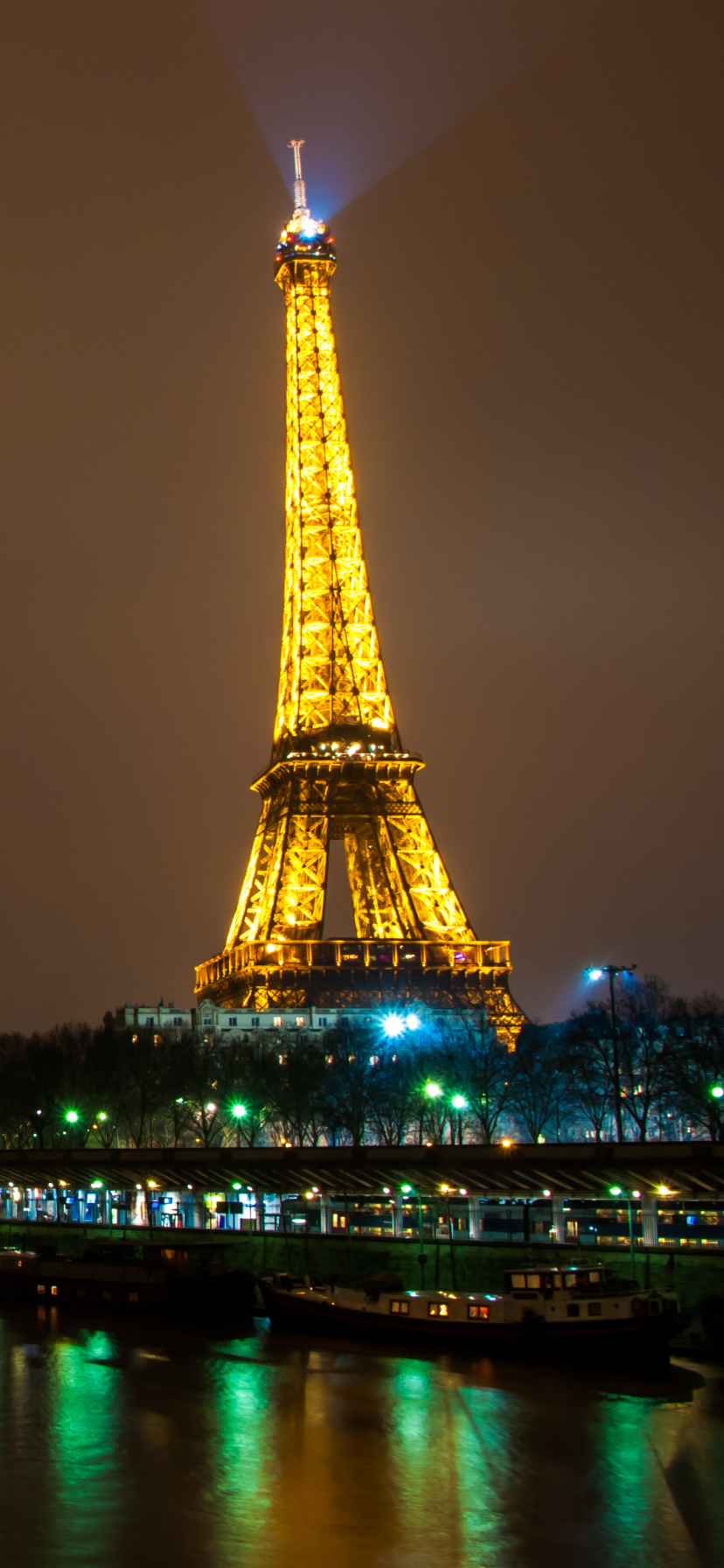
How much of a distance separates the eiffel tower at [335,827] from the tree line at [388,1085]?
352 cm

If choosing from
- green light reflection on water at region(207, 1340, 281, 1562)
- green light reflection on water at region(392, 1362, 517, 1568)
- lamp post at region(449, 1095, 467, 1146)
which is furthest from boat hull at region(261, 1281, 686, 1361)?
lamp post at region(449, 1095, 467, 1146)

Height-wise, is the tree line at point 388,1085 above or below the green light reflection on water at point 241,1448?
above

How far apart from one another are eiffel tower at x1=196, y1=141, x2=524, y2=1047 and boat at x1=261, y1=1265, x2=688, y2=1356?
59.4 metres

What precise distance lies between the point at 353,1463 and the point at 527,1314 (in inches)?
545

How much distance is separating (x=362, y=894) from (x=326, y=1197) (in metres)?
55.1

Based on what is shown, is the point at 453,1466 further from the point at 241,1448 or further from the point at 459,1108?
the point at 459,1108

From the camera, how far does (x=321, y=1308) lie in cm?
5319

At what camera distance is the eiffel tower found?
11425cm

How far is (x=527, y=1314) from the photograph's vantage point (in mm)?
47594

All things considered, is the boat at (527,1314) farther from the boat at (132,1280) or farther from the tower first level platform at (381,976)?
the tower first level platform at (381,976)

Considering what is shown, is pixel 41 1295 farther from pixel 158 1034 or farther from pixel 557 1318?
pixel 158 1034

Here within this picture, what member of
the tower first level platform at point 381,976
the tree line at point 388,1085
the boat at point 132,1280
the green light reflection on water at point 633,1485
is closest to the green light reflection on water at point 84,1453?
the boat at point 132,1280

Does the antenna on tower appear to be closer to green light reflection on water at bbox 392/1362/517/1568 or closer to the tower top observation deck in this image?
the tower top observation deck

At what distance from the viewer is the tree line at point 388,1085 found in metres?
87.3
